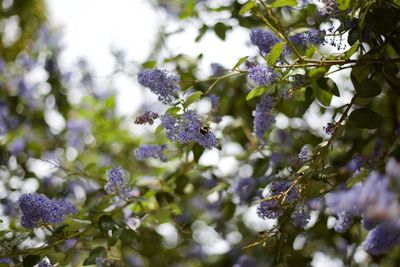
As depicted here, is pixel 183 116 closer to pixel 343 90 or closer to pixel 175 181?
pixel 175 181

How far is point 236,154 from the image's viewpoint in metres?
2.17

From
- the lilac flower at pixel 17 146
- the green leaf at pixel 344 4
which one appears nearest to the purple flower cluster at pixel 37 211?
the green leaf at pixel 344 4

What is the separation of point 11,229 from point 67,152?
1.38 m

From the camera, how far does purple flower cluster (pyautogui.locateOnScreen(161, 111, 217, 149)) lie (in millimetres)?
1334

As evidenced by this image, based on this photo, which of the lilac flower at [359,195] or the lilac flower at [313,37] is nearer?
the lilac flower at [359,195]

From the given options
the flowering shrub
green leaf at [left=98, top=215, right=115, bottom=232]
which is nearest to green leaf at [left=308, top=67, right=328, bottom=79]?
the flowering shrub

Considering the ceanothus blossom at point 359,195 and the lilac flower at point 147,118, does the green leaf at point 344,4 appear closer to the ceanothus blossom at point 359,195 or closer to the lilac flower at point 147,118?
the ceanothus blossom at point 359,195

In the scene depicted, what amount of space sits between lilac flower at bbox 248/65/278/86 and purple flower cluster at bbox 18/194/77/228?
0.62 metres

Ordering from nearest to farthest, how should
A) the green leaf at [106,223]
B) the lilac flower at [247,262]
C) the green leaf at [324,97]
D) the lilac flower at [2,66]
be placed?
the green leaf at [324,97]
the green leaf at [106,223]
the lilac flower at [247,262]
the lilac flower at [2,66]

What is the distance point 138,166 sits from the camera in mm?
2820

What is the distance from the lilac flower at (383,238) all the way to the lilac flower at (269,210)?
256 mm

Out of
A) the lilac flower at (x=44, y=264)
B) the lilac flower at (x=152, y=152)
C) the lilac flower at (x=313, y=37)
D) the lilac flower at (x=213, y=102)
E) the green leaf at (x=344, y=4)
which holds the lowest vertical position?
the lilac flower at (x=152, y=152)

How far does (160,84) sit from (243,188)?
61 centimetres

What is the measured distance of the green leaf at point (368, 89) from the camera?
1293 mm
